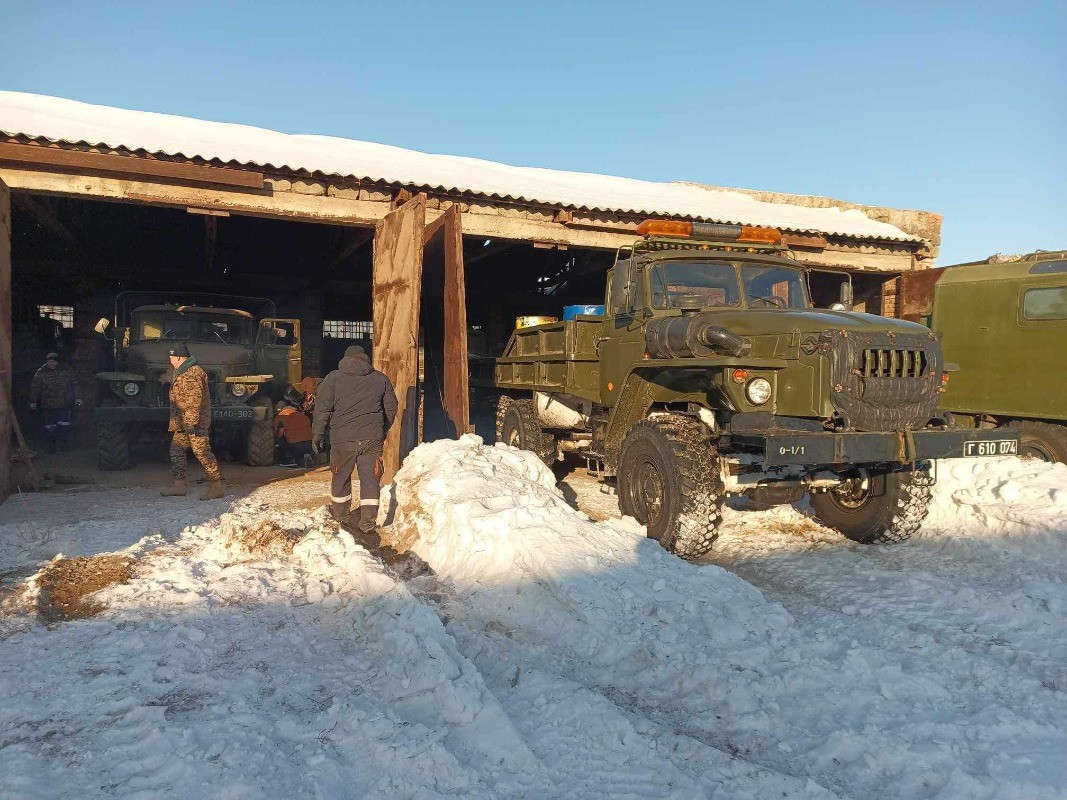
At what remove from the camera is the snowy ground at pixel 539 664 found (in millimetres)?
2467

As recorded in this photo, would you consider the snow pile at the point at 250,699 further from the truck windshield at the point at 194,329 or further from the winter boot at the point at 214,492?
the truck windshield at the point at 194,329

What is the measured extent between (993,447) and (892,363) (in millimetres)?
923

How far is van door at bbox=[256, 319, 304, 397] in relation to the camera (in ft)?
35.2

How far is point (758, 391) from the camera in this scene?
4840 mm

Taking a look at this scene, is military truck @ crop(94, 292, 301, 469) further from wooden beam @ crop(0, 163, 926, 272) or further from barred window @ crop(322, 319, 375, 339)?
barred window @ crop(322, 319, 375, 339)

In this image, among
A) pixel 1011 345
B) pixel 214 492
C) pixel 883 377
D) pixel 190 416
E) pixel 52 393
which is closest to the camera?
pixel 883 377

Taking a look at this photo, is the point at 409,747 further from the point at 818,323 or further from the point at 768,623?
the point at 818,323

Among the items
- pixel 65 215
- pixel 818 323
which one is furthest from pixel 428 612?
pixel 65 215

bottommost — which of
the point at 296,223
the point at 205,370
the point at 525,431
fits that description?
the point at 525,431

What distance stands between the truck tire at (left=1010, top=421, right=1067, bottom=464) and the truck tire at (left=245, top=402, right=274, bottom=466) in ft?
29.1

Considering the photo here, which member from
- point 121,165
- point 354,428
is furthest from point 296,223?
point 354,428

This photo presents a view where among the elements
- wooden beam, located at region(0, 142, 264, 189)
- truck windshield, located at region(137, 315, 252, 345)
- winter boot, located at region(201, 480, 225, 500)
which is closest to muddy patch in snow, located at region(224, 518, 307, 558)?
winter boot, located at region(201, 480, 225, 500)

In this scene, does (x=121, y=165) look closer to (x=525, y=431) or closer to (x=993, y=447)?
(x=525, y=431)

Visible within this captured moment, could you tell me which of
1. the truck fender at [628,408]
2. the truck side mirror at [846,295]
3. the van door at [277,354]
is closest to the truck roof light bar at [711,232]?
the truck side mirror at [846,295]
